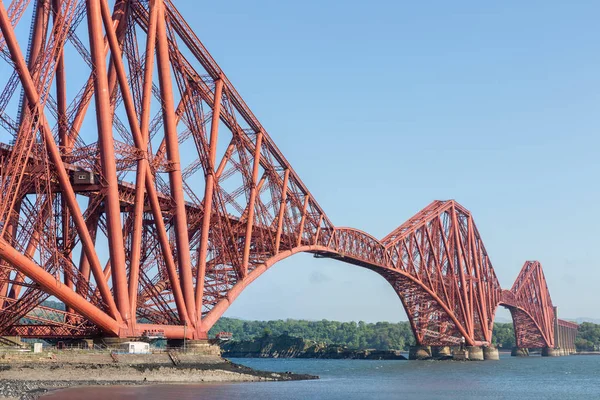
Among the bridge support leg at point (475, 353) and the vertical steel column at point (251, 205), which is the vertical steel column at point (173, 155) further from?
the bridge support leg at point (475, 353)

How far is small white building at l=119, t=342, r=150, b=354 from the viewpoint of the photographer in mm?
48000

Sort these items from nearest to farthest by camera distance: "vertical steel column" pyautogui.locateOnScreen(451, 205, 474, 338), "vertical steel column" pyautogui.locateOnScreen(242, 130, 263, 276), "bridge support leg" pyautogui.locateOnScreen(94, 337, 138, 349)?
"bridge support leg" pyautogui.locateOnScreen(94, 337, 138, 349) → "vertical steel column" pyautogui.locateOnScreen(242, 130, 263, 276) → "vertical steel column" pyautogui.locateOnScreen(451, 205, 474, 338)

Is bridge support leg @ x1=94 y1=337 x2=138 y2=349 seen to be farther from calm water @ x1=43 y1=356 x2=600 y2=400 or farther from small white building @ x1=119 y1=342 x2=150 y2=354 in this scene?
calm water @ x1=43 y1=356 x2=600 y2=400

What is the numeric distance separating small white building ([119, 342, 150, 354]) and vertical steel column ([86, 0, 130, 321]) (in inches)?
125

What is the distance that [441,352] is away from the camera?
136 meters

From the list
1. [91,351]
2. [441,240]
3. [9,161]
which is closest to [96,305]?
[91,351]

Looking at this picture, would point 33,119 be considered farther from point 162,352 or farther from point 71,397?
point 162,352

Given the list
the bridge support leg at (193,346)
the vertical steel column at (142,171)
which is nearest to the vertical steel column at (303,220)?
the bridge support leg at (193,346)

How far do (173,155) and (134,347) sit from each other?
14.2 meters

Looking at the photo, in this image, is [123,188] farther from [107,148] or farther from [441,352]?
[441,352]

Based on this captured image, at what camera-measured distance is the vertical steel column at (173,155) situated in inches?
2222

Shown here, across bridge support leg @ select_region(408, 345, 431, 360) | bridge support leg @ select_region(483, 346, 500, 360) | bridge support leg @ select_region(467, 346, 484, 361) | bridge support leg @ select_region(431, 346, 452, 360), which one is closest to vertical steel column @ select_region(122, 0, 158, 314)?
bridge support leg @ select_region(408, 345, 431, 360)

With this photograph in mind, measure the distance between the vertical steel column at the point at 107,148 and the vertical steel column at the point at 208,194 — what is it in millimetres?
13381

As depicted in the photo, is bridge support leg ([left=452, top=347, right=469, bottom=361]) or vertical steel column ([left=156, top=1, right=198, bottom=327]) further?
bridge support leg ([left=452, top=347, right=469, bottom=361])
